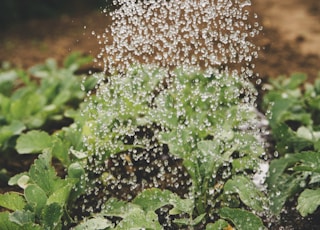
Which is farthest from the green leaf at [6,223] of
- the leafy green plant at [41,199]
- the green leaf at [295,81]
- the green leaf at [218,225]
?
the green leaf at [295,81]

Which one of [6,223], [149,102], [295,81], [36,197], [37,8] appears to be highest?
[37,8]

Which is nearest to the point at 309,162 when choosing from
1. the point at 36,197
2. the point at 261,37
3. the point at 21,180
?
the point at 36,197

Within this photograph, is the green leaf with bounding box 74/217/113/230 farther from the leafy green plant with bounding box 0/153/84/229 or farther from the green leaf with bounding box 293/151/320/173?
the green leaf with bounding box 293/151/320/173

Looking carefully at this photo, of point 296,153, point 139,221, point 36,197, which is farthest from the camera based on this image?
point 296,153

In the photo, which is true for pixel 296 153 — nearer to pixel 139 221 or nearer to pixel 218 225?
pixel 218 225

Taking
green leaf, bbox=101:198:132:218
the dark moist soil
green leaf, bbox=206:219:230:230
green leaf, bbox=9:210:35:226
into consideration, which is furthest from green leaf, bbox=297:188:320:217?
the dark moist soil

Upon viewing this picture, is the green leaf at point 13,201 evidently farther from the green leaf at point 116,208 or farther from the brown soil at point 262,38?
the brown soil at point 262,38
